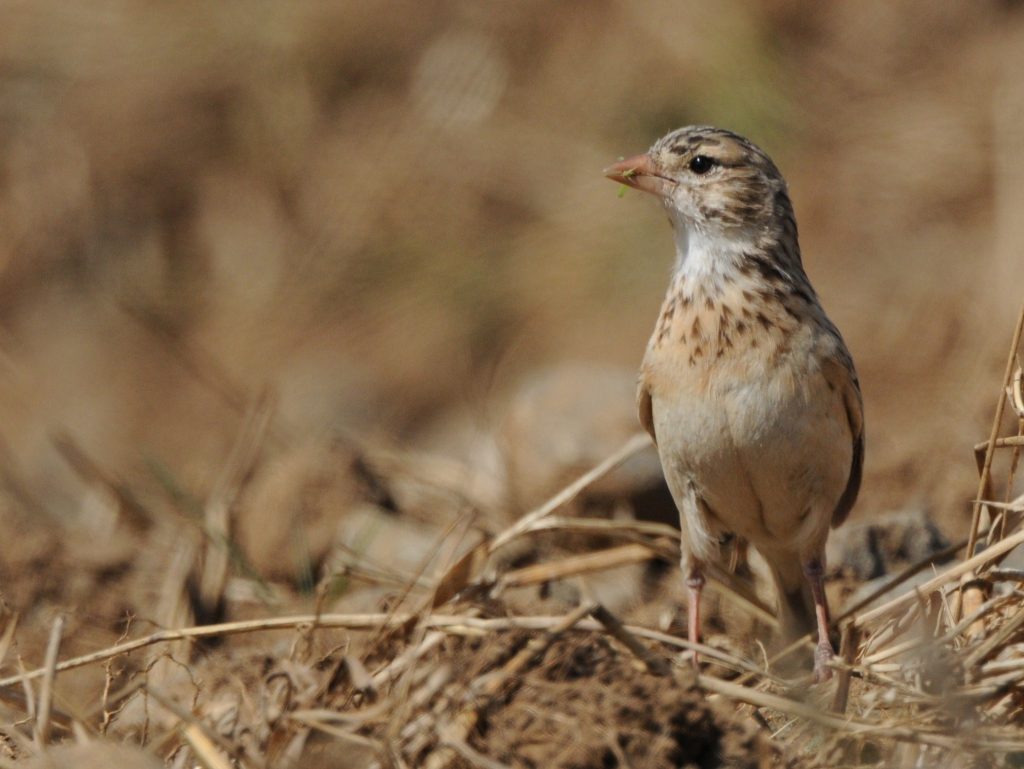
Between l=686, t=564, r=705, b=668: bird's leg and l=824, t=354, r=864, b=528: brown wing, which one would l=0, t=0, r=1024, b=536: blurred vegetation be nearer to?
l=824, t=354, r=864, b=528: brown wing

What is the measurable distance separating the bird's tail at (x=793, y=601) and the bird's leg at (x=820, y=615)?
7cm

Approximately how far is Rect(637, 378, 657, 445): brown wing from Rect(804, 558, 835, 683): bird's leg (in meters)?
0.68

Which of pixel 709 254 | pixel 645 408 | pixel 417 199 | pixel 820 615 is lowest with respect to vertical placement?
pixel 820 615

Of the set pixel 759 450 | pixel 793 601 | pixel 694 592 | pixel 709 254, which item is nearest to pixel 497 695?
pixel 759 450

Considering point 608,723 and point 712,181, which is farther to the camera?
point 712,181

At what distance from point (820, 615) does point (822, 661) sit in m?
0.30

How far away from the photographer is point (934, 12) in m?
10.2

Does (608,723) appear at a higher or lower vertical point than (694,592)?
higher

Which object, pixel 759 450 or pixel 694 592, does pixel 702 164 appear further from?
pixel 694 592

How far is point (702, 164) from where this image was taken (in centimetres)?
527

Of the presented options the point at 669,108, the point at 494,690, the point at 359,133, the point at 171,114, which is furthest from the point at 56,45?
the point at 494,690

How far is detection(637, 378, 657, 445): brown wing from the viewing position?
5117 millimetres

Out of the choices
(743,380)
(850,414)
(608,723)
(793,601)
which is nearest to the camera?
(608,723)

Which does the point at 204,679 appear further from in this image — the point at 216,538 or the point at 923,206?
the point at 923,206
